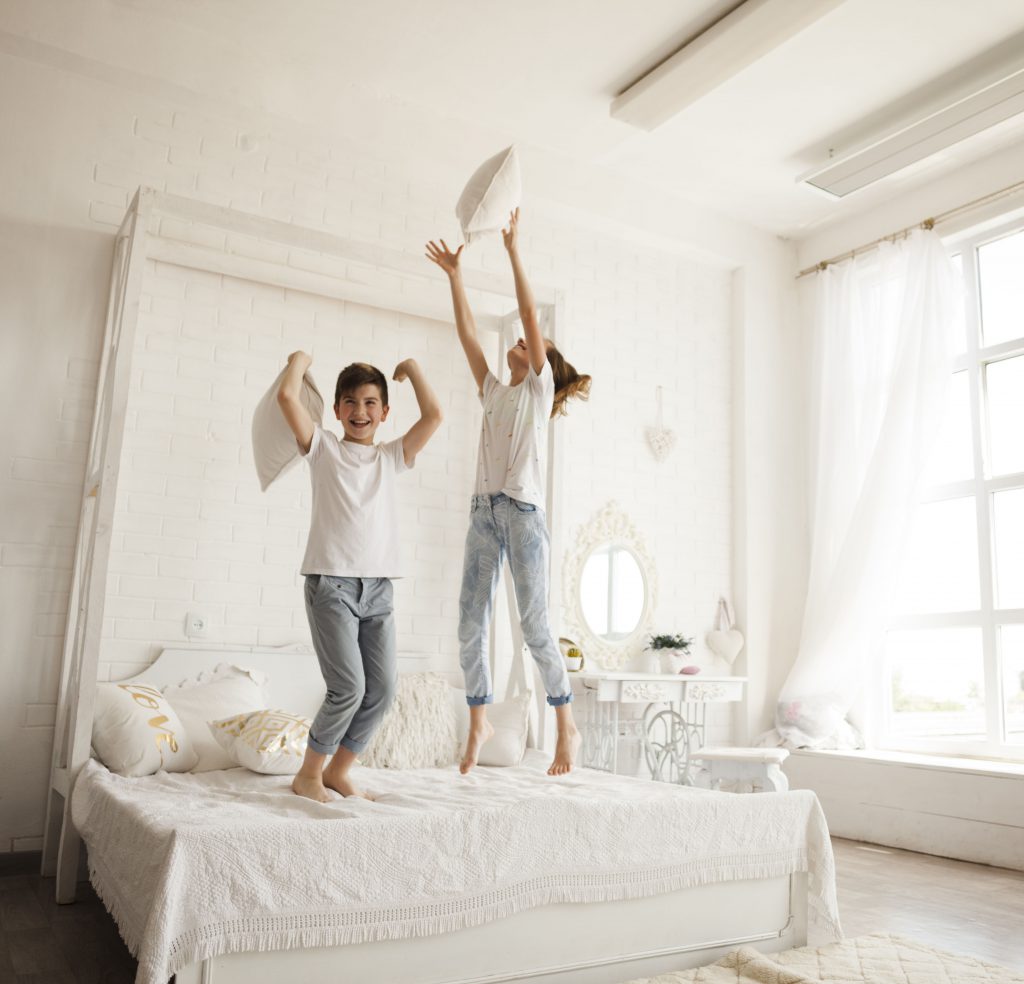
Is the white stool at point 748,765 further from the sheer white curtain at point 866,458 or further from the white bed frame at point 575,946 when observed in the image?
the white bed frame at point 575,946

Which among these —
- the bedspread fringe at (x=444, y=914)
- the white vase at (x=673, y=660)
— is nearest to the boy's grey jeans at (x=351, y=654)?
the bedspread fringe at (x=444, y=914)

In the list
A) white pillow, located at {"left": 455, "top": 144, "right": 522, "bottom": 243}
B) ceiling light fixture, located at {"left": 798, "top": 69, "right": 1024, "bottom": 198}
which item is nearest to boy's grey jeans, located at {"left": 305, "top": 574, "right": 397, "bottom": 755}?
white pillow, located at {"left": 455, "top": 144, "right": 522, "bottom": 243}

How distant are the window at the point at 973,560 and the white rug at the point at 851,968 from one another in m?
2.33

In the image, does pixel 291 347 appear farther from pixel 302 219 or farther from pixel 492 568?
pixel 492 568

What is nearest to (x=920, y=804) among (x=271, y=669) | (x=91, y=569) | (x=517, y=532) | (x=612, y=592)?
(x=612, y=592)

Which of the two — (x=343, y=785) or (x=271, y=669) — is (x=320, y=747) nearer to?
(x=343, y=785)

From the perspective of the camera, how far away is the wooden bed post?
9.55 feet

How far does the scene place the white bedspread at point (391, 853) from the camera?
1898mm

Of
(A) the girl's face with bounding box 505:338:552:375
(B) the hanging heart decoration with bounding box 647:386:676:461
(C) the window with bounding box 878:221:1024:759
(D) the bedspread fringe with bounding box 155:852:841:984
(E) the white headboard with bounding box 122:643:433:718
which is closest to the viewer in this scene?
(D) the bedspread fringe with bounding box 155:852:841:984

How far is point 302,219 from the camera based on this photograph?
418 cm

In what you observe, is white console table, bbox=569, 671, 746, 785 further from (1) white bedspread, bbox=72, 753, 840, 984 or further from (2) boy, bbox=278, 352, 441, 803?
(2) boy, bbox=278, 352, 441, 803

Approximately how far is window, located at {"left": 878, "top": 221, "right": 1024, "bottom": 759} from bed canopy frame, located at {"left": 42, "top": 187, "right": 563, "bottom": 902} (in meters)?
2.35

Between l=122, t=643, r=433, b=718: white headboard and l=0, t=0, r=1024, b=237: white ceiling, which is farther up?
l=0, t=0, r=1024, b=237: white ceiling

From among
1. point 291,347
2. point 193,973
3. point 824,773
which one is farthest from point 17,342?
point 824,773
